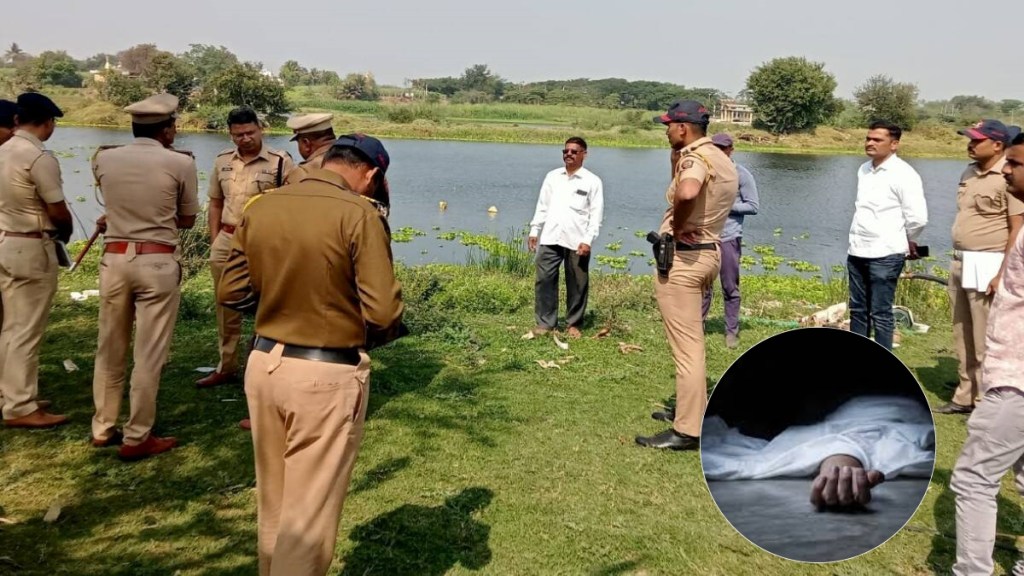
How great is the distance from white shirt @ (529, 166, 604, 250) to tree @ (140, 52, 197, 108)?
51904 millimetres

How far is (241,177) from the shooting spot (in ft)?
18.0

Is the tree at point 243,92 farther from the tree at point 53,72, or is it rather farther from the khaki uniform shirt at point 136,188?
the khaki uniform shirt at point 136,188

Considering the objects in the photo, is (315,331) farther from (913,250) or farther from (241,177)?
(913,250)

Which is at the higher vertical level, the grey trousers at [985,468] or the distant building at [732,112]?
the distant building at [732,112]

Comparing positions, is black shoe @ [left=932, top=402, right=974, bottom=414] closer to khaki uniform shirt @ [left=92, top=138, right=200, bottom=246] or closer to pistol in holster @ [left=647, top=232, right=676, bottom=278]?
pistol in holster @ [left=647, top=232, right=676, bottom=278]

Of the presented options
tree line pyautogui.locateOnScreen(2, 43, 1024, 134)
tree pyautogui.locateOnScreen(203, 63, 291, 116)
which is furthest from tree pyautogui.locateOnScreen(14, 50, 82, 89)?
tree pyautogui.locateOnScreen(203, 63, 291, 116)

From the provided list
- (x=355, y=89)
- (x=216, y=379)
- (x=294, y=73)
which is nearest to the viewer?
(x=216, y=379)

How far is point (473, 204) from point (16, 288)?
17807mm

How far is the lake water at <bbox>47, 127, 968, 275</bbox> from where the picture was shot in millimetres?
17312

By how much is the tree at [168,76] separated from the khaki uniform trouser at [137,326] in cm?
5366

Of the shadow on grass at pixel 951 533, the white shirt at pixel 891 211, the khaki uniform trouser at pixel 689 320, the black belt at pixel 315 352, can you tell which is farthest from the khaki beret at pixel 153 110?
the white shirt at pixel 891 211

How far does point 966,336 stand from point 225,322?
19.7 feet

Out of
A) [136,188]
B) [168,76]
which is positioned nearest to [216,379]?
[136,188]

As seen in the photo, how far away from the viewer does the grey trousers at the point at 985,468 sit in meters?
2.93
